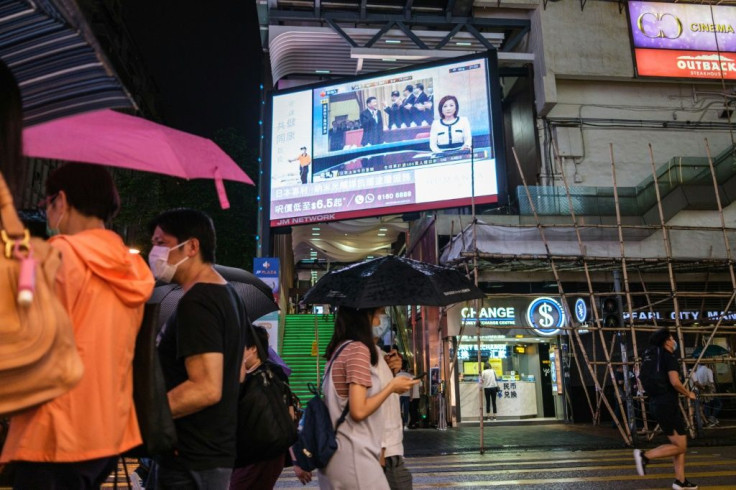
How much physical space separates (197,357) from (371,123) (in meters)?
15.9

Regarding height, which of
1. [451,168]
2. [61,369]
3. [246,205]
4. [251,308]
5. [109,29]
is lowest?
[61,369]

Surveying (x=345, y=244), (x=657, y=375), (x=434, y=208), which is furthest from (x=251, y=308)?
(x=345, y=244)

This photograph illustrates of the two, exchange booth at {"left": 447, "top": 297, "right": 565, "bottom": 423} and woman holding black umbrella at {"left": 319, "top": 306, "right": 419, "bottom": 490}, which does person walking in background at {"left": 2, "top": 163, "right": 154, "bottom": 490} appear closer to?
woman holding black umbrella at {"left": 319, "top": 306, "right": 419, "bottom": 490}

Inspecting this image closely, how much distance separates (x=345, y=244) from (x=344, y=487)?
19.5 m

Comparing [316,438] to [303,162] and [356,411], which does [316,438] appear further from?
[303,162]

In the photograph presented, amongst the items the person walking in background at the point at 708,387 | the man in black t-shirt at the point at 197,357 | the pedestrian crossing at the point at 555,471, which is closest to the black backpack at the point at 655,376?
the pedestrian crossing at the point at 555,471

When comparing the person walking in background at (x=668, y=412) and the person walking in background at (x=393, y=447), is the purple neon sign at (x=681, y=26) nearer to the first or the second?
the person walking in background at (x=668, y=412)

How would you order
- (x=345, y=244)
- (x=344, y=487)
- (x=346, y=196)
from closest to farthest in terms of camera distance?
(x=344, y=487), (x=346, y=196), (x=345, y=244)

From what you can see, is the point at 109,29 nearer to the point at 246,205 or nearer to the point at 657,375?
the point at 246,205

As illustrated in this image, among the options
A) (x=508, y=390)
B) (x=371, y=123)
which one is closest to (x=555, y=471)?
(x=508, y=390)

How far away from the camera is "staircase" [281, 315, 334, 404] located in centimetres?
1723

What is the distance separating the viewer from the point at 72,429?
1.77m

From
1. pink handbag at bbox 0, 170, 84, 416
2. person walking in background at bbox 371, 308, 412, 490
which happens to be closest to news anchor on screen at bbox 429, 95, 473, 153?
person walking in background at bbox 371, 308, 412, 490

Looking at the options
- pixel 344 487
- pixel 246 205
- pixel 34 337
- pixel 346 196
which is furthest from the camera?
pixel 246 205
